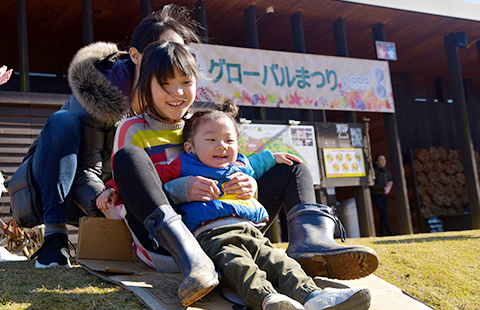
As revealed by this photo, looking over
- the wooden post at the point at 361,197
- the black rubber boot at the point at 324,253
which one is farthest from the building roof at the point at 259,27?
the black rubber boot at the point at 324,253

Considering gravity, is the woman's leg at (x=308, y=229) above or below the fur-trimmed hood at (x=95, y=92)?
below

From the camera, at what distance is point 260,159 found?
199 centimetres

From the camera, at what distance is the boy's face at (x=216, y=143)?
179 cm

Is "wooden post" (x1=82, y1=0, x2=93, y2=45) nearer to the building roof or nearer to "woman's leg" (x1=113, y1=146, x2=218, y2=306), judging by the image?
the building roof

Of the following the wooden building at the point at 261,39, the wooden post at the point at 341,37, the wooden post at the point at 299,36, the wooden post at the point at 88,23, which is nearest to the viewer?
the wooden building at the point at 261,39

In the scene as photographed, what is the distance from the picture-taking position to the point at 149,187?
1.53 m

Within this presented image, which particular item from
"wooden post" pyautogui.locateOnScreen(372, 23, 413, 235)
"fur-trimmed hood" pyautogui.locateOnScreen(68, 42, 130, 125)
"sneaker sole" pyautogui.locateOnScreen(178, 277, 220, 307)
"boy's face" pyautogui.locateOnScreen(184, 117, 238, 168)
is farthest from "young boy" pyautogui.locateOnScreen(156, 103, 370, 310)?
"wooden post" pyautogui.locateOnScreen(372, 23, 413, 235)

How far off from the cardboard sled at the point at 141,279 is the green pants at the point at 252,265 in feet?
0.38

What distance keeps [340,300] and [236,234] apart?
420 millimetres

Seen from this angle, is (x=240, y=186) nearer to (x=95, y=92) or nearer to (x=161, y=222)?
(x=161, y=222)

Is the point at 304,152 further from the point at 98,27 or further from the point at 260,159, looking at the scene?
the point at 260,159

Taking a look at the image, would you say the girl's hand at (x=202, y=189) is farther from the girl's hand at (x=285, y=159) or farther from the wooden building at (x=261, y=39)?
the wooden building at (x=261, y=39)

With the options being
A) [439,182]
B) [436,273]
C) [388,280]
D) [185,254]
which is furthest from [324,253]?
[439,182]

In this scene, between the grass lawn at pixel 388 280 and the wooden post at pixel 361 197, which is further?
the wooden post at pixel 361 197
